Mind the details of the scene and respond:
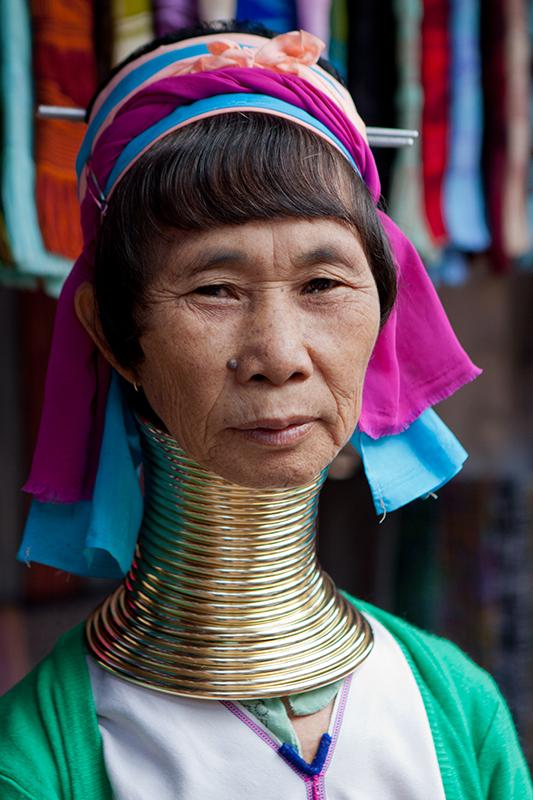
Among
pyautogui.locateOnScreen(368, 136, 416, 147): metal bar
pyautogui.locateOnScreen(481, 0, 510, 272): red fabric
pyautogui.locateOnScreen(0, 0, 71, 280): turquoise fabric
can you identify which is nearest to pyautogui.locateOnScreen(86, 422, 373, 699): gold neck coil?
pyautogui.locateOnScreen(368, 136, 416, 147): metal bar

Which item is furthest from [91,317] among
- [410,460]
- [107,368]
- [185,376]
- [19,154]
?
[19,154]

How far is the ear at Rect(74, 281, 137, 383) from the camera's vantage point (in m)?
1.57

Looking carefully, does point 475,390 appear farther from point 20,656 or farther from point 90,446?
point 90,446

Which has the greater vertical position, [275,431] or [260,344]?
[260,344]

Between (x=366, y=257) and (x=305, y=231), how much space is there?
0.54 feet

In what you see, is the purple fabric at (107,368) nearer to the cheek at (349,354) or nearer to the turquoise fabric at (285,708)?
the cheek at (349,354)

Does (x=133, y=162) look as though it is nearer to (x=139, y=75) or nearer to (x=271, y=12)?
(x=139, y=75)

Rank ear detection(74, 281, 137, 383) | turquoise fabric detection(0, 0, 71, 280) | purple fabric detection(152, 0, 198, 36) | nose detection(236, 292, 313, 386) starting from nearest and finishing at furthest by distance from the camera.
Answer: nose detection(236, 292, 313, 386) < ear detection(74, 281, 137, 383) < turquoise fabric detection(0, 0, 71, 280) < purple fabric detection(152, 0, 198, 36)

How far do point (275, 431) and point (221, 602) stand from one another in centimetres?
35

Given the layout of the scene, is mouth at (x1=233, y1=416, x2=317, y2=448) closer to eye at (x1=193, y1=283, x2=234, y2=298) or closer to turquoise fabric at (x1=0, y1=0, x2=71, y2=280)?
eye at (x1=193, y1=283, x2=234, y2=298)

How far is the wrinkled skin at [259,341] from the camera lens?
136 cm

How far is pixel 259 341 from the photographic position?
52.9 inches

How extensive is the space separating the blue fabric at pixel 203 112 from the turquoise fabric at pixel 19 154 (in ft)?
2.61

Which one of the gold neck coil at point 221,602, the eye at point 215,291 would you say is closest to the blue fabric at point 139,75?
the eye at point 215,291
